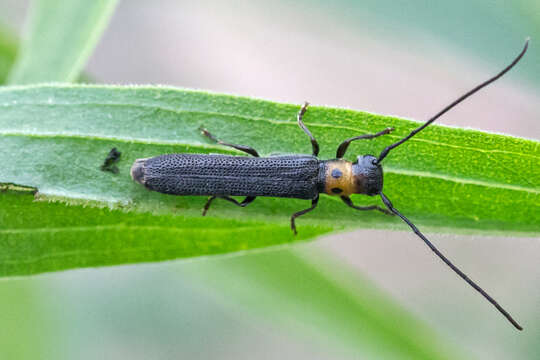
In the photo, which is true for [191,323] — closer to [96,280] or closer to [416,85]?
[96,280]

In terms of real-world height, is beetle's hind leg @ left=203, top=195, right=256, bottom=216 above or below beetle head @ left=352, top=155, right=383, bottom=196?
below

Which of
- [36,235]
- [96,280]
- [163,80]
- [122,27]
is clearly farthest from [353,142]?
[122,27]

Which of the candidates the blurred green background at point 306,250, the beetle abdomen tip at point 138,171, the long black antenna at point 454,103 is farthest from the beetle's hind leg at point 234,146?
the blurred green background at point 306,250

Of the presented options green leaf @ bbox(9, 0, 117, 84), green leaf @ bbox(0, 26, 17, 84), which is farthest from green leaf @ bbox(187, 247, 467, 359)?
green leaf @ bbox(0, 26, 17, 84)

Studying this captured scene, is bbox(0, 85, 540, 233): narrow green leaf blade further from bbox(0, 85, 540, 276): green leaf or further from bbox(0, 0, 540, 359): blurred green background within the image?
bbox(0, 0, 540, 359): blurred green background

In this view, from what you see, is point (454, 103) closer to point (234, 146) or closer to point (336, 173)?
point (336, 173)

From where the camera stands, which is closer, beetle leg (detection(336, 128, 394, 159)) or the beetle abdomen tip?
beetle leg (detection(336, 128, 394, 159))

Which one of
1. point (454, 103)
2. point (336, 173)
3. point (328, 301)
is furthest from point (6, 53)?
point (454, 103)
